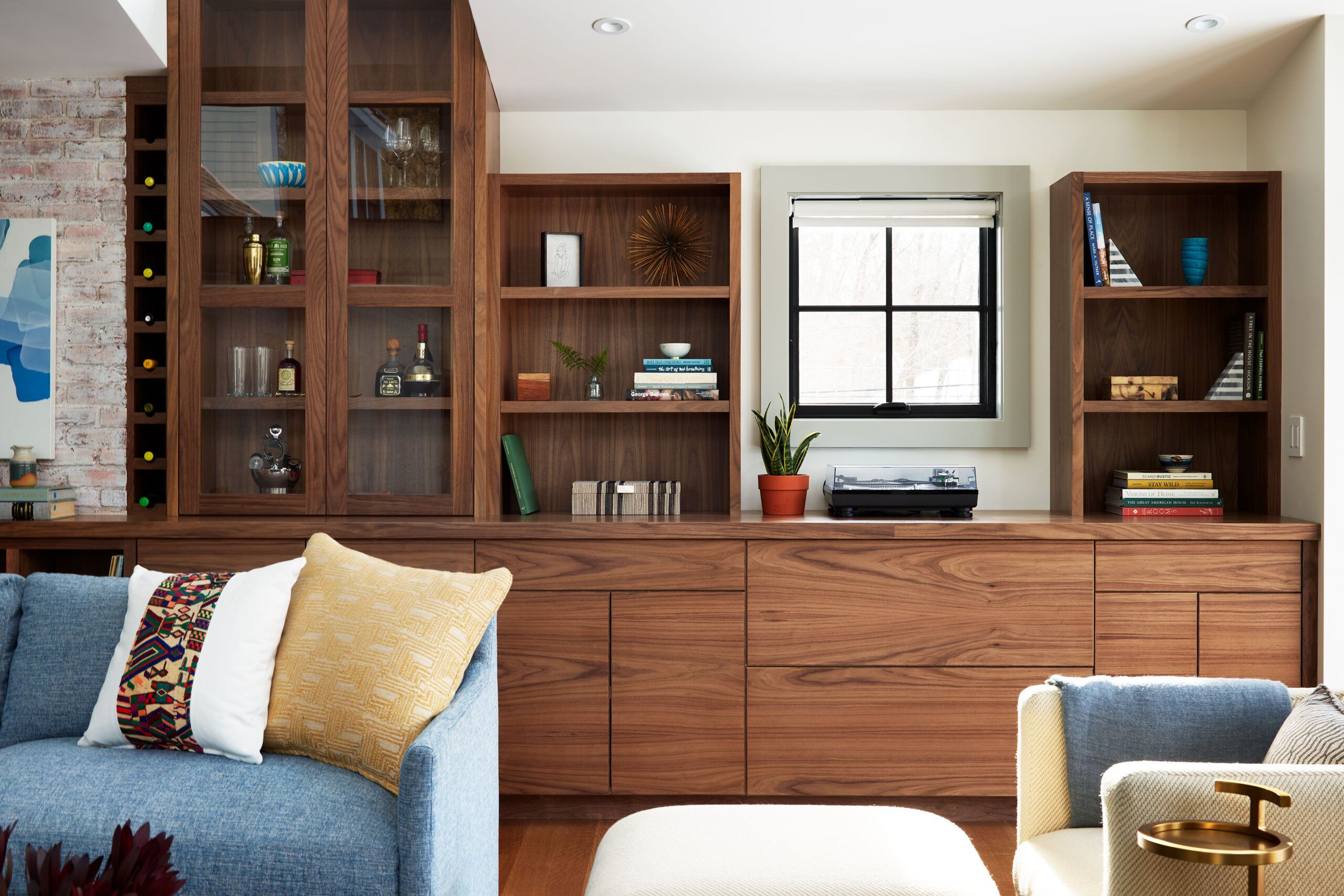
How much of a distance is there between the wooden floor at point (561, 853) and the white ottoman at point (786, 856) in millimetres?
849

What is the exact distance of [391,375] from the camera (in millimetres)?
3018

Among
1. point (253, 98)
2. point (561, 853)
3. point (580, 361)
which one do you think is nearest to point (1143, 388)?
point (580, 361)

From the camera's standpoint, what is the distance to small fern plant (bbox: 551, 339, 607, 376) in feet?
10.7

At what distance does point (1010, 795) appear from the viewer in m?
2.81

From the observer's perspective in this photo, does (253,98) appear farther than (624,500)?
No

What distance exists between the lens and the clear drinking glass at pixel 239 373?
303cm

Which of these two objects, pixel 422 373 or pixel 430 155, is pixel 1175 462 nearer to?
pixel 422 373

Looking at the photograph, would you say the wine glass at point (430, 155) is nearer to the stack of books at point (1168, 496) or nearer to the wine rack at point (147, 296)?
the wine rack at point (147, 296)

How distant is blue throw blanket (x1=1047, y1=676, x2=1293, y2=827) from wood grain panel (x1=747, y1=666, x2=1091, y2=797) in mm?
966

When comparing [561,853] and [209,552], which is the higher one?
[209,552]

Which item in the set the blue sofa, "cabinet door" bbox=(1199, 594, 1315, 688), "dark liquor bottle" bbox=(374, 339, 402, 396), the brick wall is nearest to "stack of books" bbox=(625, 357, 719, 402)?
"dark liquor bottle" bbox=(374, 339, 402, 396)

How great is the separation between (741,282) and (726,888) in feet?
7.55

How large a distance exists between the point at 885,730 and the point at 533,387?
5.05 feet

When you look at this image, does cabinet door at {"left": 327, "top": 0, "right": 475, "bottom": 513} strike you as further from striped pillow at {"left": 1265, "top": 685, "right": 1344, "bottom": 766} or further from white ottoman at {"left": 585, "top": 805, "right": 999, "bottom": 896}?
striped pillow at {"left": 1265, "top": 685, "right": 1344, "bottom": 766}
